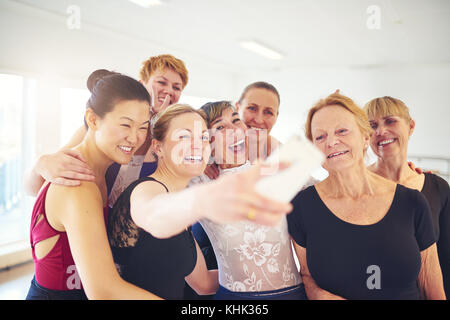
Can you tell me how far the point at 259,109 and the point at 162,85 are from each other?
17.3 inches

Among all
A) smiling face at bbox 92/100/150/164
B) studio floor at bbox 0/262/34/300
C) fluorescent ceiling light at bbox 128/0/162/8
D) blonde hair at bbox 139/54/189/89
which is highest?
fluorescent ceiling light at bbox 128/0/162/8

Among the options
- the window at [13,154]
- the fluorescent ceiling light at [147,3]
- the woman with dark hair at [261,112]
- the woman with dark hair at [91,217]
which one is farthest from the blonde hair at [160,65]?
the window at [13,154]

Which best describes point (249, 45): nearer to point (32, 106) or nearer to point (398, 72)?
point (398, 72)

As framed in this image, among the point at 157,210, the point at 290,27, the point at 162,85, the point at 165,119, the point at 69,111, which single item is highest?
the point at 290,27

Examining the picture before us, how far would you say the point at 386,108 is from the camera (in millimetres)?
1125

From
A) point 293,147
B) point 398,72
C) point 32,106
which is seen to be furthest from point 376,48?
point 32,106

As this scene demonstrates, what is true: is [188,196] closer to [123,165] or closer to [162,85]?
[123,165]

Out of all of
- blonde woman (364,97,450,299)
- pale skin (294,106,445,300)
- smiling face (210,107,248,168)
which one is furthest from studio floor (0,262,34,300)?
blonde woman (364,97,450,299)

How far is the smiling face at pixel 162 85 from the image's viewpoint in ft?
4.52

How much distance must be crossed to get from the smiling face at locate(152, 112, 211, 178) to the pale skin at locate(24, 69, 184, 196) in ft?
0.73

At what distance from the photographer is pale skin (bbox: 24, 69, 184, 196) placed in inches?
32.7

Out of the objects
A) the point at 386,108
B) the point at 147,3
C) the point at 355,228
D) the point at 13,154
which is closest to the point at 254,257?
the point at 355,228

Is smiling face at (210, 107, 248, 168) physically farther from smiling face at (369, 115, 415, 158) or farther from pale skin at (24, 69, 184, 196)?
smiling face at (369, 115, 415, 158)

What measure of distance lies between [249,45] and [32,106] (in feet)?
8.38
